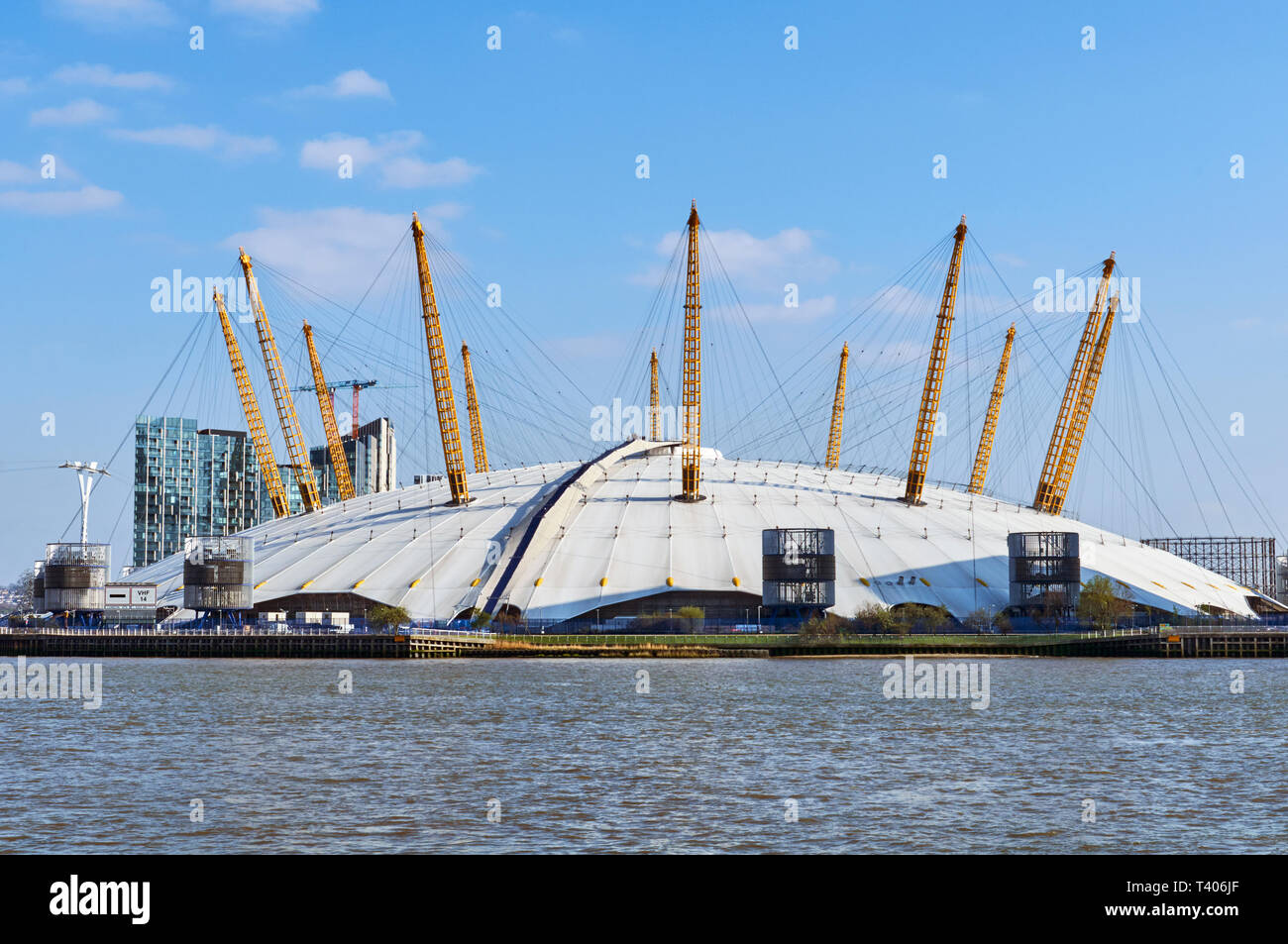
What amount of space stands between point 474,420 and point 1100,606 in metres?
85.3

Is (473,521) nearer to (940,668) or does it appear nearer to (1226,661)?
(940,668)

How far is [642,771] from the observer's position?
4078 cm

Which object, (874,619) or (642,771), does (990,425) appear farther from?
(642,771)

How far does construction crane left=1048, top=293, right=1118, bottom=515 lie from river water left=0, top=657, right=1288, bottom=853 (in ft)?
265

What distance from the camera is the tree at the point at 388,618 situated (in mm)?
108000

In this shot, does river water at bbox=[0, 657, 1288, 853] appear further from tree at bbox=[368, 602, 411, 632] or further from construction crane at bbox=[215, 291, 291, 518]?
construction crane at bbox=[215, 291, 291, 518]

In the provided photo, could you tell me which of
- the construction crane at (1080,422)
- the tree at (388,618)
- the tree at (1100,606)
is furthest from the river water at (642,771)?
the construction crane at (1080,422)

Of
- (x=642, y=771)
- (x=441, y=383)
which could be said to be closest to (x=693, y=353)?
(x=441, y=383)

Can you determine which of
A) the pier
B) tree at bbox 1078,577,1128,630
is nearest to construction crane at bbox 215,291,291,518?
the pier

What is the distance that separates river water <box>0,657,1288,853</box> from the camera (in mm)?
31000

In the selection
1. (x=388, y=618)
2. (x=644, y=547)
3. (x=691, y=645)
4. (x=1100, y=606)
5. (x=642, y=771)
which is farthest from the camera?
(x=644, y=547)

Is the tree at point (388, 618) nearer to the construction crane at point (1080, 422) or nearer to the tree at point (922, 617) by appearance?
the tree at point (922, 617)
